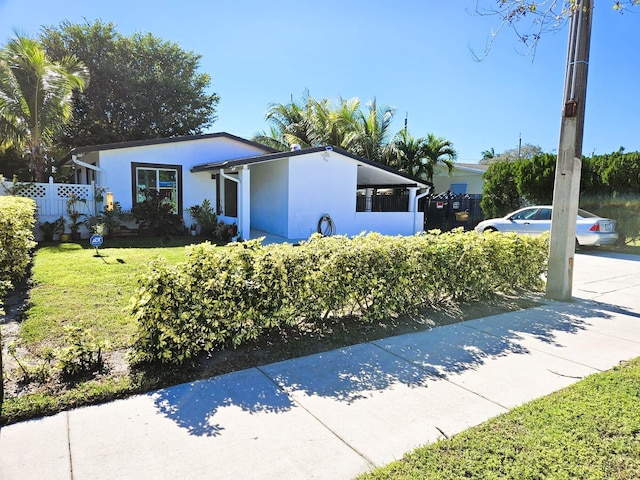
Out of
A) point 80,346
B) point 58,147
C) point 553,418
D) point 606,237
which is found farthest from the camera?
point 58,147

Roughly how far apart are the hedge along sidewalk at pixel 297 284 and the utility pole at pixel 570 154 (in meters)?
0.76

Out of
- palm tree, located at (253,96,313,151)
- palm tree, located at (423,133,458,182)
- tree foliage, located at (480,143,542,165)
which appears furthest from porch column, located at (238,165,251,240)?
tree foliage, located at (480,143,542,165)

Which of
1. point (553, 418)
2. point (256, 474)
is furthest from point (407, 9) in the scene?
point (256, 474)

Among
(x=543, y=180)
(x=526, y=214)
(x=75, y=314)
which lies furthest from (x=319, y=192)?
(x=75, y=314)

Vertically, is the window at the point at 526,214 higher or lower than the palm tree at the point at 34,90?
lower

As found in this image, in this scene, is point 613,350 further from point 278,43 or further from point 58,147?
point 58,147

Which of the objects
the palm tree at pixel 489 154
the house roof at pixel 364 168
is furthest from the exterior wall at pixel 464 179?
the palm tree at pixel 489 154

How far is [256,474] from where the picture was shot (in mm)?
2393

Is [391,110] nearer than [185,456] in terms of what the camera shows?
No

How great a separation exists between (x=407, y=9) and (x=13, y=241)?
7753mm

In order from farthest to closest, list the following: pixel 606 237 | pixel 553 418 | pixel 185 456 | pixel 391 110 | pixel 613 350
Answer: pixel 391 110 < pixel 606 237 < pixel 613 350 < pixel 553 418 < pixel 185 456

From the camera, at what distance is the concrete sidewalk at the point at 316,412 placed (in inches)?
97.7

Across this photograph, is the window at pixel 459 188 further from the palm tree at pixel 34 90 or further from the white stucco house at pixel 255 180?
the palm tree at pixel 34 90

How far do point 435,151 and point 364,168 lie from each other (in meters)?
8.54
